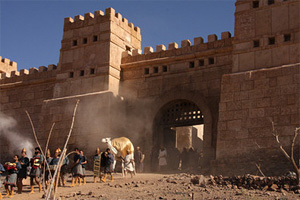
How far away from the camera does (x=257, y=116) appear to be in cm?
1506

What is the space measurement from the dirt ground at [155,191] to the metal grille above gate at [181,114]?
4.03 meters

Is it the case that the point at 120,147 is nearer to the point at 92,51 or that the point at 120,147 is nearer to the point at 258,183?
the point at 92,51

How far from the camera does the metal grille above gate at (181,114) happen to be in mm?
18141

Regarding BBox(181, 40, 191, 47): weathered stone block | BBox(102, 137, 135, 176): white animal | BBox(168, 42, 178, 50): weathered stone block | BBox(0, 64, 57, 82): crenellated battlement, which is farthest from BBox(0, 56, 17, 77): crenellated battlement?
BBox(102, 137, 135, 176): white animal

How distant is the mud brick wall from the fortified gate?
0.10 feet

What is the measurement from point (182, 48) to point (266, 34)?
365cm

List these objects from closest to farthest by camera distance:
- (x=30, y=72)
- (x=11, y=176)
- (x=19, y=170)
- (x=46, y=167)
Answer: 1. (x=11, y=176)
2. (x=46, y=167)
3. (x=19, y=170)
4. (x=30, y=72)

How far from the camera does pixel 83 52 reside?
19.5 meters

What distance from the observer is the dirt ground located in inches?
431

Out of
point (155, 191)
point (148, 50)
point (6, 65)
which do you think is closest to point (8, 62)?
point (6, 65)

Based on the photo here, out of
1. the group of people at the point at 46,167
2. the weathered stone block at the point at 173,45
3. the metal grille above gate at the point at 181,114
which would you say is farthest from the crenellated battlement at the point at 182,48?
the group of people at the point at 46,167

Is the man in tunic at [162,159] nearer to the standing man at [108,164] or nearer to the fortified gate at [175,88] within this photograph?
the fortified gate at [175,88]

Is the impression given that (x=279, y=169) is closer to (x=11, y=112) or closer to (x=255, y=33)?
(x=255, y=33)

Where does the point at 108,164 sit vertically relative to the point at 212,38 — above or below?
below
